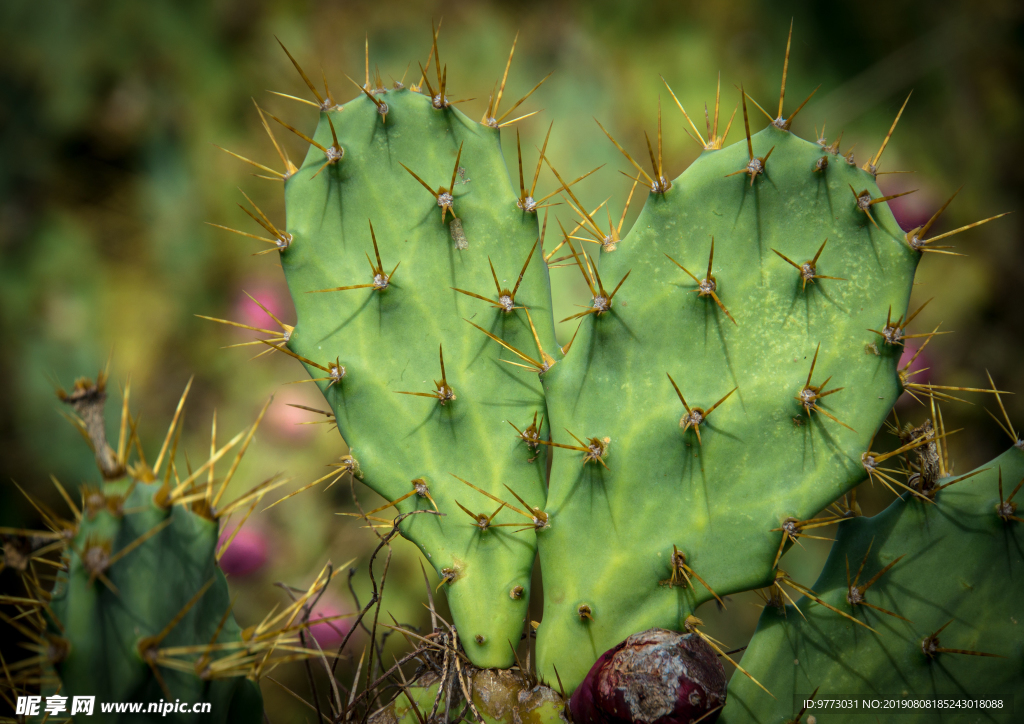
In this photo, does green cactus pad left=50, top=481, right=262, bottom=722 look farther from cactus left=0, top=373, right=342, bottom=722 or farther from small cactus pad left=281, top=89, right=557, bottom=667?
small cactus pad left=281, top=89, right=557, bottom=667

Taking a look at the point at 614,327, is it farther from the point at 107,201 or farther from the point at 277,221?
the point at 107,201

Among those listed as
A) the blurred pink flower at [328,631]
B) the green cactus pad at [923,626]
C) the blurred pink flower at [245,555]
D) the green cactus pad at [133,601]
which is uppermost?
the green cactus pad at [133,601]

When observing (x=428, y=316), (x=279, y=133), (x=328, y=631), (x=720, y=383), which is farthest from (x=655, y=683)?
(x=279, y=133)

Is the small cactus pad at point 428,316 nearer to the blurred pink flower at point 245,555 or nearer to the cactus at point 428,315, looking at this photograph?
the cactus at point 428,315

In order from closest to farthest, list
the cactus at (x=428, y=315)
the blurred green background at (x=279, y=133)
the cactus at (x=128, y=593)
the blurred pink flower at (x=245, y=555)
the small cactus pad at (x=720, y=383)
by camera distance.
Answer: the cactus at (x=128, y=593)
the small cactus pad at (x=720, y=383)
the cactus at (x=428, y=315)
the blurred pink flower at (x=245, y=555)
the blurred green background at (x=279, y=133)

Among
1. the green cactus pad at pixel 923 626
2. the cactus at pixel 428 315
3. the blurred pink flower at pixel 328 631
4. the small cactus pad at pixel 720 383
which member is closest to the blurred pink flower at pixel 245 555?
the blurred pink flower at pixel 328 631

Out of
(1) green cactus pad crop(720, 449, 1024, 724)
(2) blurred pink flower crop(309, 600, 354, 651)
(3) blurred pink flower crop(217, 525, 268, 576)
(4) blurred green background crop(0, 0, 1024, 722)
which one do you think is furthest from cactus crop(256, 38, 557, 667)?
(4) blurred green background crop(0, 0, 1024, 722)
